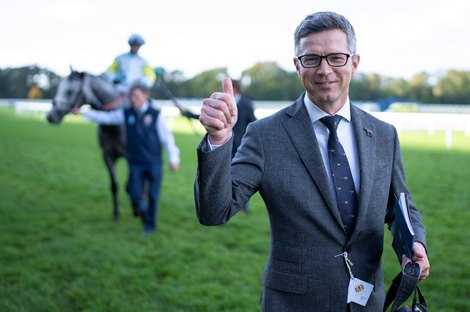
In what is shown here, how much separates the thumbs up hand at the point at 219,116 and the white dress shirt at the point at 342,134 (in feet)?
1.62

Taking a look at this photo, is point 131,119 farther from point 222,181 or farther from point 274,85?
point 274,85

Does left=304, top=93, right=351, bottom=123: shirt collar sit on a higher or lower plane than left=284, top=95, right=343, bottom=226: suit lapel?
higher

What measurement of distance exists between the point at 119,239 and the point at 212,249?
1.28 m

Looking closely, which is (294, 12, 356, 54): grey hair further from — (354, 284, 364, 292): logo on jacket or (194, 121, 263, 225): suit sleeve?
(354, 284, 364, 292): logo on jacket

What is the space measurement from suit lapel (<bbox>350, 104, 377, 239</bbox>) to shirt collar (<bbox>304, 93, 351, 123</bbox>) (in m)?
0.04

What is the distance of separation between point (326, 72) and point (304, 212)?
54cm

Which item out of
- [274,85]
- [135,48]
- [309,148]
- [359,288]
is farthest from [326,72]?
[274,85]

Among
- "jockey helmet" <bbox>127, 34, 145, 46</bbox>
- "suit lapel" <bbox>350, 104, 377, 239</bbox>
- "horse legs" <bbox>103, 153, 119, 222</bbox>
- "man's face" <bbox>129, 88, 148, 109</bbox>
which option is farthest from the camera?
"horse legs" <bbox>103, 153, 119, 222</bbox>

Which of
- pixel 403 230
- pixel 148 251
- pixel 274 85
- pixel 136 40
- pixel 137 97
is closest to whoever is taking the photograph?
pixel 403 230

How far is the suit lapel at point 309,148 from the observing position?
72.1 inches

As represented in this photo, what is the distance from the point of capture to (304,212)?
185cm

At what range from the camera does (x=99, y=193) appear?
8875 mm

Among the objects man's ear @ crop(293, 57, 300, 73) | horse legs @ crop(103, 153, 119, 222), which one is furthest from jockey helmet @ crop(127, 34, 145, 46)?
man's ear @ crop(293, 57, 300, 73)

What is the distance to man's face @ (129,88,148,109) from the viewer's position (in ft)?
20.4
